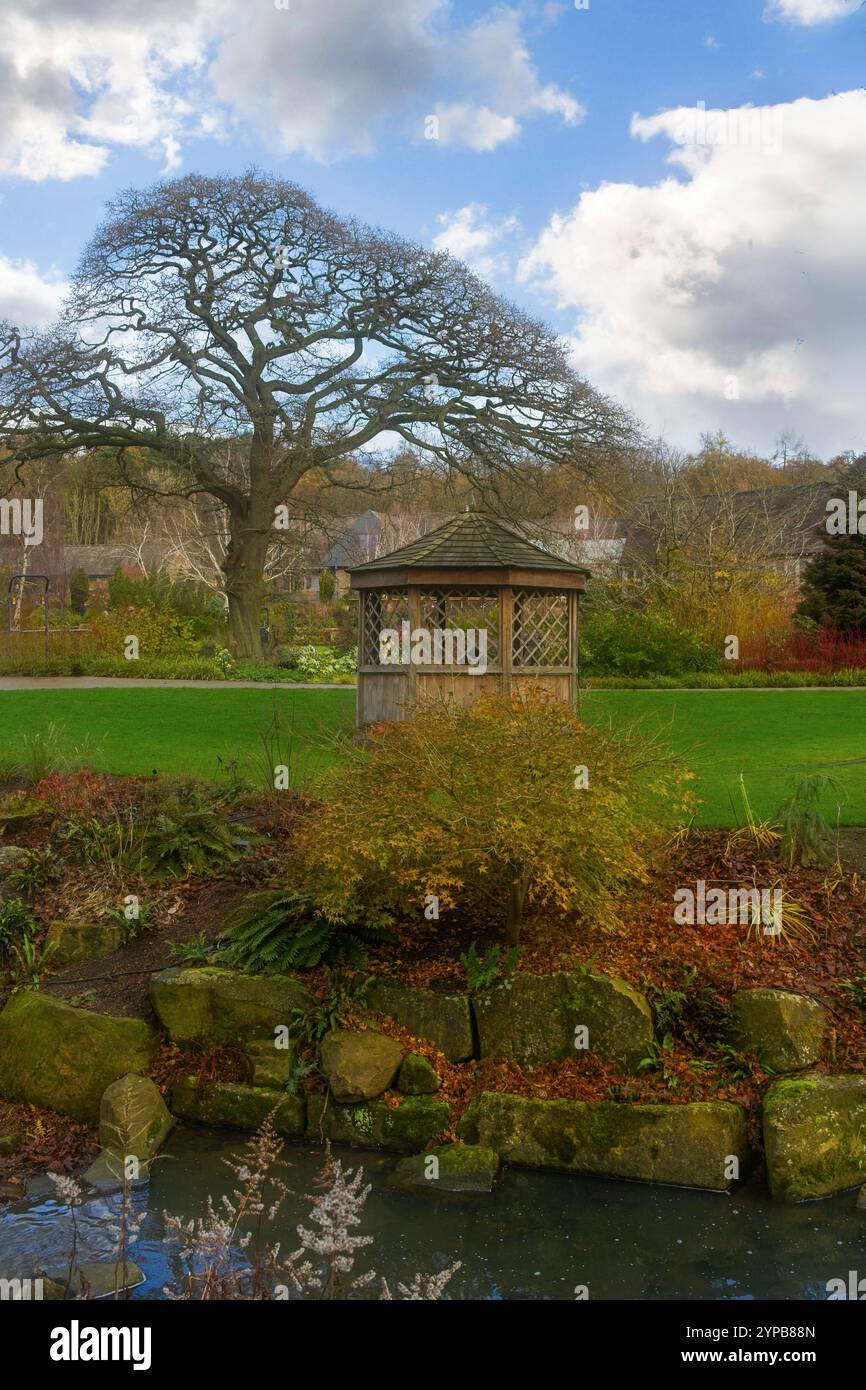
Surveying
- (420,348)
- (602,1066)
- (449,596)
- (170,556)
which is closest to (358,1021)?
(602,1066)

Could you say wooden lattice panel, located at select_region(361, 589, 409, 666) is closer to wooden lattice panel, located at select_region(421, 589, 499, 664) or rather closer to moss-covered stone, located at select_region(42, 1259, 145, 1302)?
wooden lattice panel, located at select_region(421, 589, 499, 664)

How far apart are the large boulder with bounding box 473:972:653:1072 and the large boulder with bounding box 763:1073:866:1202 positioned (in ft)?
2.55

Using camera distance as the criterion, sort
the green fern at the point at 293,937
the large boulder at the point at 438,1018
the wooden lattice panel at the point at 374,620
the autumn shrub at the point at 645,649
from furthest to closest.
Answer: the autumn shrub at the point at 645,649
the wooden lattice panel at the point at 374,620
the green fern at the point at 293,937
the large boulder at the point at 438,1018

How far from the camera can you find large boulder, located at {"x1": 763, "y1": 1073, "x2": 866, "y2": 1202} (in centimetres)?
568

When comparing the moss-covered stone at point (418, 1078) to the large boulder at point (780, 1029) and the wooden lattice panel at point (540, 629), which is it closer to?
the large boulder at point (780, 1029)

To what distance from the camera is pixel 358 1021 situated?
6.50 m

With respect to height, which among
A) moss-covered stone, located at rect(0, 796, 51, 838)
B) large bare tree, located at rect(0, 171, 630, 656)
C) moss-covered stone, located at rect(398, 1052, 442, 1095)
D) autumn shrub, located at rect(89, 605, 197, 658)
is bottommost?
moss-covered stone, located at rect(398, 1052, 442, 1095)

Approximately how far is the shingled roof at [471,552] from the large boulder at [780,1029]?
554 cm

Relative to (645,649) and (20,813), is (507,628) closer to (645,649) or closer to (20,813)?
(20,813)

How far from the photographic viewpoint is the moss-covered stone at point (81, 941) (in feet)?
24.3

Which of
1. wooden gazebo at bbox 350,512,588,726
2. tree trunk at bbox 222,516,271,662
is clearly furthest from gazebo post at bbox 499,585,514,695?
tree trunk at bbox 222,516,271,662

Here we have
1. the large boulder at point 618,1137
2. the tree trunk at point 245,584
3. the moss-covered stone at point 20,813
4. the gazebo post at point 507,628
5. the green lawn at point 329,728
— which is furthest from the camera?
the tree trunk at point 245,584

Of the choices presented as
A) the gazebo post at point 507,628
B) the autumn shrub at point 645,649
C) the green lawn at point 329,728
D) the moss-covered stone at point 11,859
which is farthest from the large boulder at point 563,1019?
the autumn shrub at point 645,649
